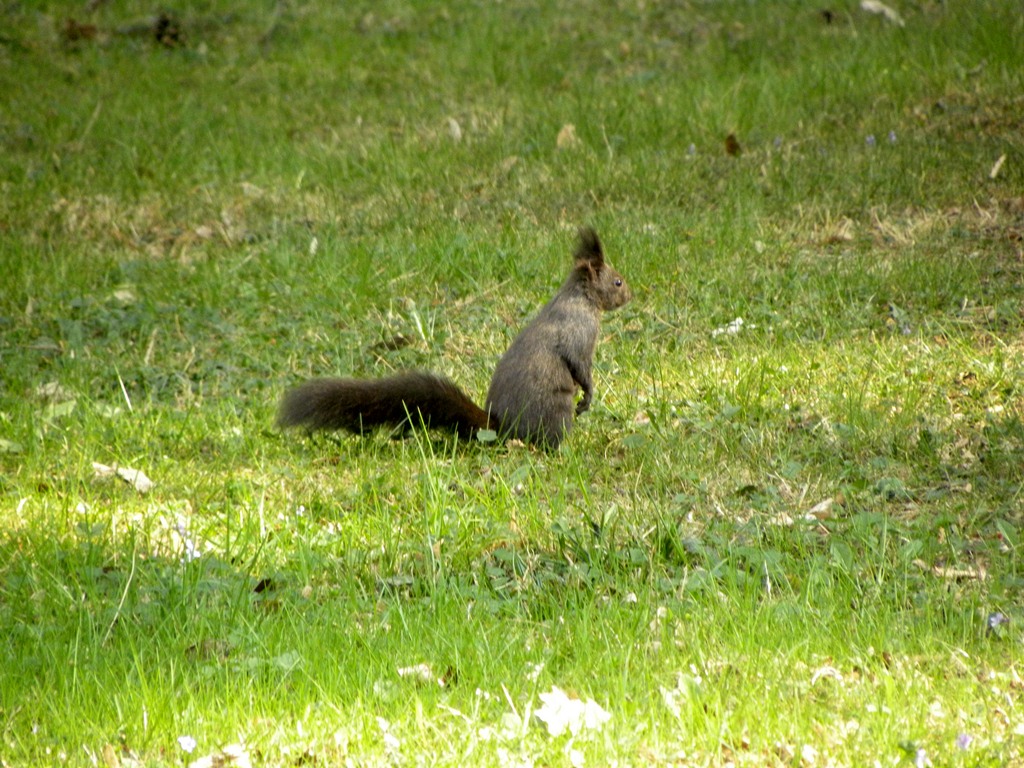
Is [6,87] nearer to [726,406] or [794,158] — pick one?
[794,158]

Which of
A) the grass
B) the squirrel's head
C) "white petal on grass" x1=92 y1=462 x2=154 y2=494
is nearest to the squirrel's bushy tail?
the grass

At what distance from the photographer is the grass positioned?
9.49ft

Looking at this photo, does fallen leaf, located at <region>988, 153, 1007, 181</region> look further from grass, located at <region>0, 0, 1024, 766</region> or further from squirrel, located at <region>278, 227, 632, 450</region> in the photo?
squirrel, located at <region>278, 227, 632, 450</region>

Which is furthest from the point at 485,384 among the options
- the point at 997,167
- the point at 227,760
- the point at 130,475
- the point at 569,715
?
the point at 997,167

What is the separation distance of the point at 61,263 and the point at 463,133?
109 inches

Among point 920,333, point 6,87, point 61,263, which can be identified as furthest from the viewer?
point 6,87

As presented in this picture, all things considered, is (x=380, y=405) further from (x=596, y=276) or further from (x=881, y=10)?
(x=881, y=10)

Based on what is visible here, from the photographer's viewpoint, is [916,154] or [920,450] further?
[916,154]

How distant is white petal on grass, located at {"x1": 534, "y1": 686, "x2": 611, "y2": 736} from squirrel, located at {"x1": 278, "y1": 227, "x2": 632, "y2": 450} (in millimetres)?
1672

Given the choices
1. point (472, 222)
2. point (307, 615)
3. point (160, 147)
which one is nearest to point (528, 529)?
point (307, 615)

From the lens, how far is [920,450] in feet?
13.8

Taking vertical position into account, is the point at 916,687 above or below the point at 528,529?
above

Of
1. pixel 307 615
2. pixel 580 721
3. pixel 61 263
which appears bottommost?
pixel 61 263

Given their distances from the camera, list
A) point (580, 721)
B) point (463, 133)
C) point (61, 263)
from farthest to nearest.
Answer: point (463, 133) → point (61, 263) → point (580, 721)
